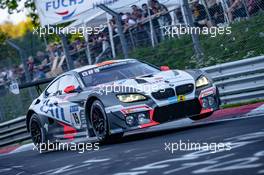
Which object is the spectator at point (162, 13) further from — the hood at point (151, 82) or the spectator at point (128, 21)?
the hood at point (151, 82)

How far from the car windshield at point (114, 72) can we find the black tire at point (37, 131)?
1624mm

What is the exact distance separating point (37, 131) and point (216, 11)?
530cm

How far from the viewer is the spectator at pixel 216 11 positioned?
15364mm

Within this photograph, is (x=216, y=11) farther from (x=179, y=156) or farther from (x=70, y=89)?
(x=179, y=156)

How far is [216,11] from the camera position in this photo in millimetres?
15414

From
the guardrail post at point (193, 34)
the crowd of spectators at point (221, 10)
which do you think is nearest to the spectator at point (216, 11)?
the crowd of spectators at point (221, 10)

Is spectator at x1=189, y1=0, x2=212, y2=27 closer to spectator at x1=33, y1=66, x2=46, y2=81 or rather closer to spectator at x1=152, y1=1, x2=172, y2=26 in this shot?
spectator at x1=152, y1=1, x2=172, y2=26

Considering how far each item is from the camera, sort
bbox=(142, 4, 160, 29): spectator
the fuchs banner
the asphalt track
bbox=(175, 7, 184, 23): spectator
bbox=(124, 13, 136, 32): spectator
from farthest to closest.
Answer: the fuchs banner < bbox=(124, 13, 136, 32): spectator < bbox=(142, 4, 160, 29): spectator < bbox=(175, 7, 184, 23): spectator < the asphalt track

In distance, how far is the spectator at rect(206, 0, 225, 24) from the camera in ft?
50.4

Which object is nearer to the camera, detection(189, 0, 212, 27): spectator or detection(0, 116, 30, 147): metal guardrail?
detection(189, 0, 212, 27): spectator

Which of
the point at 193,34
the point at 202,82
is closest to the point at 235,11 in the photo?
the point at 193,34

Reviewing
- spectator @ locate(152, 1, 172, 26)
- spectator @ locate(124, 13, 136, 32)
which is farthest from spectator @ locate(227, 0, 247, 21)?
spectator @ locate(124, 13, 136, 32)

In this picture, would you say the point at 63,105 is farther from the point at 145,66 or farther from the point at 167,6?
the point at 167,6

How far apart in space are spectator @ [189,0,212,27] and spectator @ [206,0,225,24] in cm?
23
